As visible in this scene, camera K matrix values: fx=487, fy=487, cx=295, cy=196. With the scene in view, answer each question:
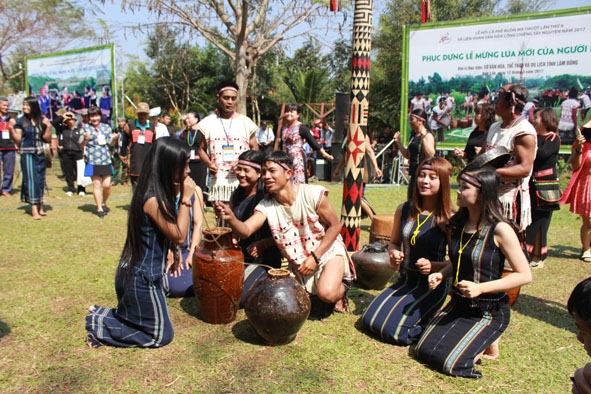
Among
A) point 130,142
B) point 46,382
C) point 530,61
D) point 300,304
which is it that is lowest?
point 46,382

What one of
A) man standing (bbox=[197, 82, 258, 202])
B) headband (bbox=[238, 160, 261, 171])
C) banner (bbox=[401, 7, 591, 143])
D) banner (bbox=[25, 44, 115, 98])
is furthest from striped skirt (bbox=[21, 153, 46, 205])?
banner (bbox=[25, 44, 115, 98])

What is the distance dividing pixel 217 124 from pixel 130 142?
3952mm

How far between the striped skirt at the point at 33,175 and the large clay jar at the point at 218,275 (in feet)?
17.8

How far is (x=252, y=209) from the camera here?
4359 millimetres

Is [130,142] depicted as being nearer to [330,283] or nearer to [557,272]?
[330,283]

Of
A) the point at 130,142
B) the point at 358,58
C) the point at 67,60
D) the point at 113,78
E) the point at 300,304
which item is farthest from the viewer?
the point at 67,60

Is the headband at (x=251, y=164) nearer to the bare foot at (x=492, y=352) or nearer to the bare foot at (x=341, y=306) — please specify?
the bare foot at (x=341, y=306)

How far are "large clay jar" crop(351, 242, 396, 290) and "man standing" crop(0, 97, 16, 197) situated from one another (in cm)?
721

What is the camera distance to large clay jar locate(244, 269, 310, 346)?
3.31 m

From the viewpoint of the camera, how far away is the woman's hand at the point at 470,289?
2.96 m

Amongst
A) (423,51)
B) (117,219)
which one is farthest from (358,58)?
(423,51)

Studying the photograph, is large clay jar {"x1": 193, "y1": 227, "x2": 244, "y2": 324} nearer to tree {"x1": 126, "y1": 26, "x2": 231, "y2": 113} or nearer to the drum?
the drum

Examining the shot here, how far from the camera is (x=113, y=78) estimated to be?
1722 centimetres

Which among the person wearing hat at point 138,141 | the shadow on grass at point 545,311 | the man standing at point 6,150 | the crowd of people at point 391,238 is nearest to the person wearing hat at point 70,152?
the man standing at point 6,150
